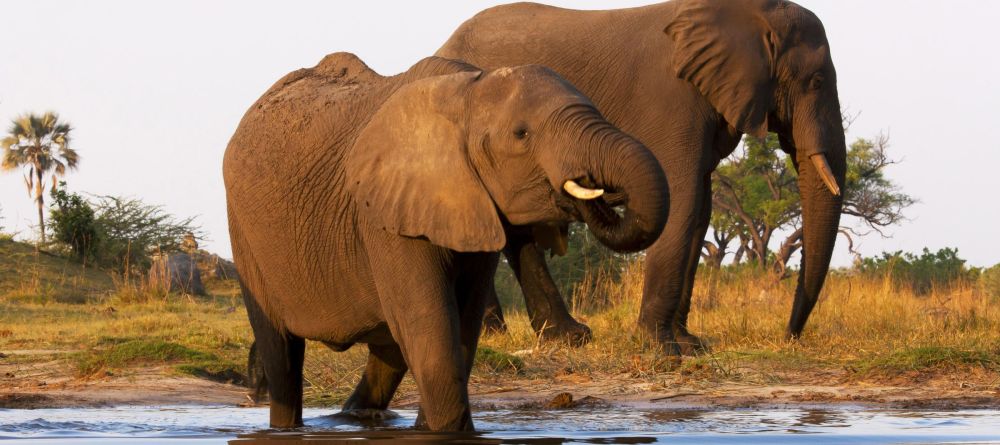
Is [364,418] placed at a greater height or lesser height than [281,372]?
lesser

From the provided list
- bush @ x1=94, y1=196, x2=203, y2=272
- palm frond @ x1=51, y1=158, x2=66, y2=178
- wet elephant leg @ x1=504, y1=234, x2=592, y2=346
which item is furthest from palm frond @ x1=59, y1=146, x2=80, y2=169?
wet elephant leg @ x1=504, y1=234, x2=592, y2=346

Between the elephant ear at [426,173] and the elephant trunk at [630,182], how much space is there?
45 cm

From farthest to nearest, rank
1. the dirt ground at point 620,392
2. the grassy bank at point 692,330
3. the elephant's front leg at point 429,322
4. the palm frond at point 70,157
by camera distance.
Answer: the palm frond at point 70,157, the grassy bank at point 692,330, the dirt ground at point 620,392, the elephant's front leg at point 429,322

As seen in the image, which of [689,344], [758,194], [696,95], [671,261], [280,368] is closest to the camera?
[280,368]

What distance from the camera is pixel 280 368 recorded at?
659 cm

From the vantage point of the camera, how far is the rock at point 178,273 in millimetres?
18902

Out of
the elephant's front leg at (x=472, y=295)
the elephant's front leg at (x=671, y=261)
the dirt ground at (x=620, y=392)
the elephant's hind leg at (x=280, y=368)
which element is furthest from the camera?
the elephant's front leg at (x=671, y=261)

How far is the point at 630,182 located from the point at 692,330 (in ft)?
21.8

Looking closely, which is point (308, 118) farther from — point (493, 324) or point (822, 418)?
point (493, 324)

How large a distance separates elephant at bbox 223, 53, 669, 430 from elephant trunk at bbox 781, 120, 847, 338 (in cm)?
415

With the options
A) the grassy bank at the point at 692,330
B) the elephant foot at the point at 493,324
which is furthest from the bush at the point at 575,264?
the elephant foot at the point at 493,324

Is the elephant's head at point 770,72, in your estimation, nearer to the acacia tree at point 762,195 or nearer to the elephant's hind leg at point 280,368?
the elephant's hind leg at point 280,368

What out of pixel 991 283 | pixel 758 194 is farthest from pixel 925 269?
pixel 758 194

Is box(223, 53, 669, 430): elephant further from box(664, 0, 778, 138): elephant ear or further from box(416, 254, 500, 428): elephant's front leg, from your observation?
box(664, 0, 778, 138): elephant ear
